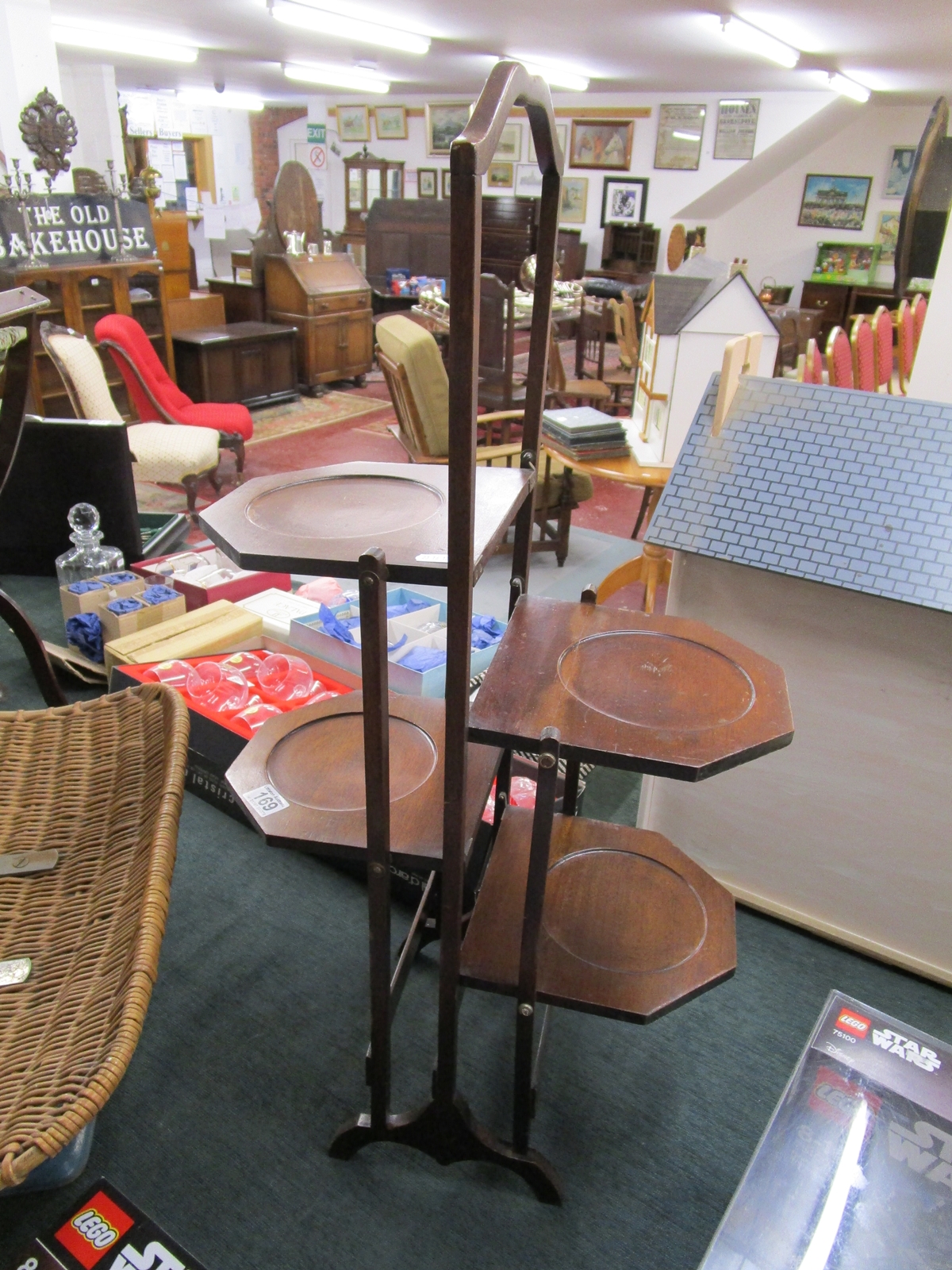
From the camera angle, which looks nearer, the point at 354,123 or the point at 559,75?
the point at 559,75

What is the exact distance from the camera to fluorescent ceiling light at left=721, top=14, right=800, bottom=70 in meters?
5.86

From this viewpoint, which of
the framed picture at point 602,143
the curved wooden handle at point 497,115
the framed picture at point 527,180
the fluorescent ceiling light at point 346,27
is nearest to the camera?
the curved wooden handle at point 497,115

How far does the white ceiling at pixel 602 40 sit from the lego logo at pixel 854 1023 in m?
5.84

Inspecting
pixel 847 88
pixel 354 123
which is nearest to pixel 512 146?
pixel 354 123

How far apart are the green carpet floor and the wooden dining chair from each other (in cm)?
256

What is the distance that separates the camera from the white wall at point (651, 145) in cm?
908

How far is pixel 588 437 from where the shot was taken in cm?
309

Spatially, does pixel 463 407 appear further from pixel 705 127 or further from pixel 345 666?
pixel 705 127

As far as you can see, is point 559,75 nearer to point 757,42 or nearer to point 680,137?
point 680,137

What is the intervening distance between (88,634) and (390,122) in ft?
37.1

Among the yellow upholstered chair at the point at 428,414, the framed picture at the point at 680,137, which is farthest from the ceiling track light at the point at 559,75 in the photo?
the yellow upholstered chair at the point at 428,414

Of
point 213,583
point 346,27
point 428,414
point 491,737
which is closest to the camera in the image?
point 491,737

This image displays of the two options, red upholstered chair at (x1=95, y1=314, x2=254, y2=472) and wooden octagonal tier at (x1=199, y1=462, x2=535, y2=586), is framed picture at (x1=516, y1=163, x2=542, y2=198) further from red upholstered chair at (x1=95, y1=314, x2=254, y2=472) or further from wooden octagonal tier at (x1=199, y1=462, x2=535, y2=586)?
wooden octagonal tier at (x1=199, y1=462, x2=535, y2=586)

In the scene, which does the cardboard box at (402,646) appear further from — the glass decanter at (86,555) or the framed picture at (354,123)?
the framed picture at (354,123)
